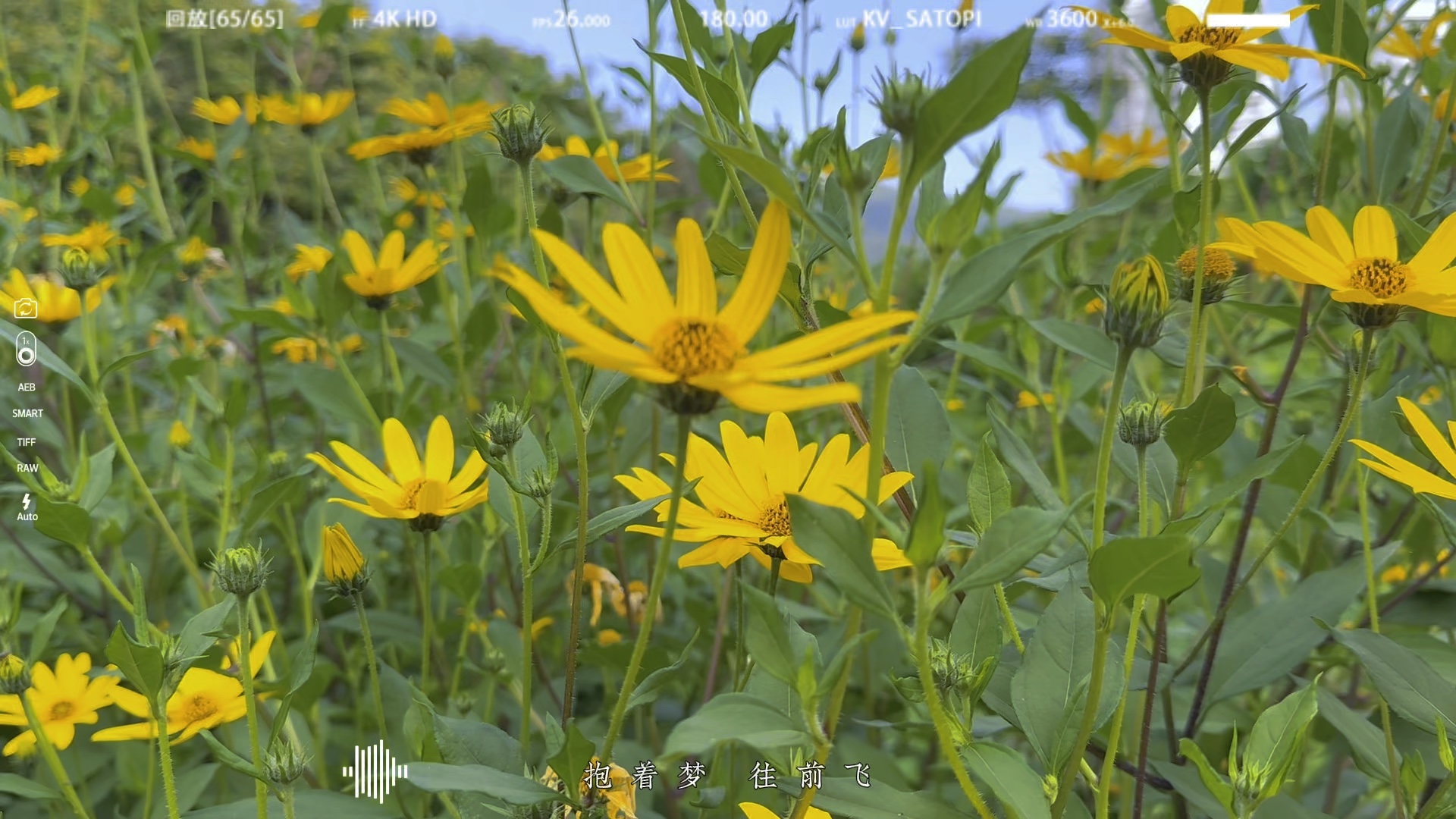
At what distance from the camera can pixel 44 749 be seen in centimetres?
54

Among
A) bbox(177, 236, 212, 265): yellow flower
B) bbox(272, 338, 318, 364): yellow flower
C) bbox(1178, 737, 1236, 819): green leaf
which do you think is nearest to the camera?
bbox(1178, 737, 1236, 819): green leaf

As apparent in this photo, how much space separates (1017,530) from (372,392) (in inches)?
26.6

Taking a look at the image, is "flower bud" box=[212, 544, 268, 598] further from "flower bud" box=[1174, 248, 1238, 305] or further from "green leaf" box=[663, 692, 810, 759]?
"flower bud" box=[1174, 248, 1238, 305]

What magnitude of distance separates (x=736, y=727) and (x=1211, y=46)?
421 millimetres

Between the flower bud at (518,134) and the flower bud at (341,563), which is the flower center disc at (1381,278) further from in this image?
the flower bud at (341,563)

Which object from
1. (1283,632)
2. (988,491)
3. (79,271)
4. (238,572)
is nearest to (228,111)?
(79,271)

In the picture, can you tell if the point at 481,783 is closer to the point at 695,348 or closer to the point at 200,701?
the point at 695,348

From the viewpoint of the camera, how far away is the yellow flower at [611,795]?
0.43 m

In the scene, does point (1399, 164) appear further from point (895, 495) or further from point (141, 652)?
point (141, 652)

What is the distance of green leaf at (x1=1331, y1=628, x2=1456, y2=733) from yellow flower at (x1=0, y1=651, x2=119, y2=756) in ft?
2.46

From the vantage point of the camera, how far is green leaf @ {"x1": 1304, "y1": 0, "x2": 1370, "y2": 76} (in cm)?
62

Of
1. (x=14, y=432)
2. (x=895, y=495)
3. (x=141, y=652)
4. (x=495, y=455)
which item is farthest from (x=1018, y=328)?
(x=14, y=432)

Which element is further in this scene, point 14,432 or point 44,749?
point 14,432

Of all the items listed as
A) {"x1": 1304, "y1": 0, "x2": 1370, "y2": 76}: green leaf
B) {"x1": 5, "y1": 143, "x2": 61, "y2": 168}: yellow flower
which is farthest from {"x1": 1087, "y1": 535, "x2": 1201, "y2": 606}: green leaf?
{"x1": 5, "y1": 143, "x2": 61, "y2": 168}: yellow flower
